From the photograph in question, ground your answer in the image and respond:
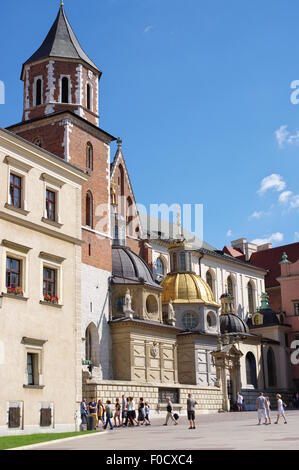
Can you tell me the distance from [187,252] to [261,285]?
865 inches

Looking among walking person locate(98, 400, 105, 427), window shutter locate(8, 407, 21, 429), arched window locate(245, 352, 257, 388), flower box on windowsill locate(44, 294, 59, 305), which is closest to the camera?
window shutter locate(8, 407, 21, 429)

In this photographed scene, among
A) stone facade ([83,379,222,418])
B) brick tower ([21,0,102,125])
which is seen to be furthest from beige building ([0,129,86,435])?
brick tower ([21,0,102,125])

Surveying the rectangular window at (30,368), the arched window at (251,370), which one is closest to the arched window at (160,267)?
the arched window at (251,370)

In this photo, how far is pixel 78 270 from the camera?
2961cm

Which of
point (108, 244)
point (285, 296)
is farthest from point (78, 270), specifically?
point (285, 296)

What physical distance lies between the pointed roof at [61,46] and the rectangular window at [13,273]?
21780 mm

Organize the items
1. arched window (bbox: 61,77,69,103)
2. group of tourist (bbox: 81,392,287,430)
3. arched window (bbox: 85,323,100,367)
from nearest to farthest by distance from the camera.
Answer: group of tourist (bbox: 81,392,287,430), arched window (bbox: 85,323,100,367), arched window (bbox: 61,77,69,103)

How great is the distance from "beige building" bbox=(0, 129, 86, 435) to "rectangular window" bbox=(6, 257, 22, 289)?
0.04m

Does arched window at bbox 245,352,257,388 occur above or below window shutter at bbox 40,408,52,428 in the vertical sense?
above

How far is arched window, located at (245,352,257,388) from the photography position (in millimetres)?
55125

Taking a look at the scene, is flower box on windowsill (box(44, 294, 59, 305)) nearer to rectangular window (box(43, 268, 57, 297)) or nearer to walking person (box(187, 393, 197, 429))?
rectangular window (box(43, 268, 57, 297))

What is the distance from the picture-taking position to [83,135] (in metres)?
44.2

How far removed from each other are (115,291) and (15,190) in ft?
62.1

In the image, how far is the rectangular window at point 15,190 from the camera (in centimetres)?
2695
